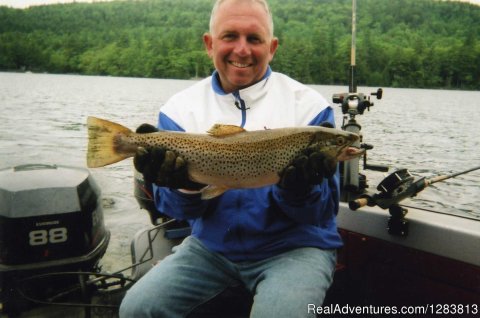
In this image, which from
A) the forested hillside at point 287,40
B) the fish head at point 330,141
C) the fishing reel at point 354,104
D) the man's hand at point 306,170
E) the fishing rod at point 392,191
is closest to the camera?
the man's hand at point 306,170

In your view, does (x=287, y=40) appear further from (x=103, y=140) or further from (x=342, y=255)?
(x=103, y=140)

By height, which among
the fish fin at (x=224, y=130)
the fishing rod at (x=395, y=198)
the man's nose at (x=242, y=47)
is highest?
the man's nose at (x=242, y=47)

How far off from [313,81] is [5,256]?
7214 centimetres

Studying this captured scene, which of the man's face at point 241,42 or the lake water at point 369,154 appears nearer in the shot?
the man's face at point 241,42

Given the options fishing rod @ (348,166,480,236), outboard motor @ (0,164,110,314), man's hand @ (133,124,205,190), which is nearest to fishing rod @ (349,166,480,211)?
fishing rod @ (348,166,480,236)

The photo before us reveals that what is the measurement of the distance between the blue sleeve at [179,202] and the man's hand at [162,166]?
0.52 ft

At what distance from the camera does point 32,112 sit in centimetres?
3381

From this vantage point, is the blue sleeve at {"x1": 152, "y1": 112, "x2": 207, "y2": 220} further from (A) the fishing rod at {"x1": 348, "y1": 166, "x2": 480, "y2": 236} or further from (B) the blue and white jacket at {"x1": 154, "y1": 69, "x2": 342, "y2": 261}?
(A) the fishing rod at {"x1": 348, "y1": 166, "x2": 480, "y2": 236}

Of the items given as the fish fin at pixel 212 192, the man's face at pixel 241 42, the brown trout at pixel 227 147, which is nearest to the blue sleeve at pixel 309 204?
the brown trout at pixel 227 147

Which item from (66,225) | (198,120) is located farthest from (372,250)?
(66,225)

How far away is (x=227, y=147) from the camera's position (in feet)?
9.91

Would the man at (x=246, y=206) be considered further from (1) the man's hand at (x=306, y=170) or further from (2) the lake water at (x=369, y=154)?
(2) the lake water at (x=369, y=154)

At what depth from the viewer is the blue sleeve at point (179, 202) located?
3.18 metres

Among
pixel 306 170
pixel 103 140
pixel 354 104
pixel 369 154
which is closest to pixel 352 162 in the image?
pixel 354 104
